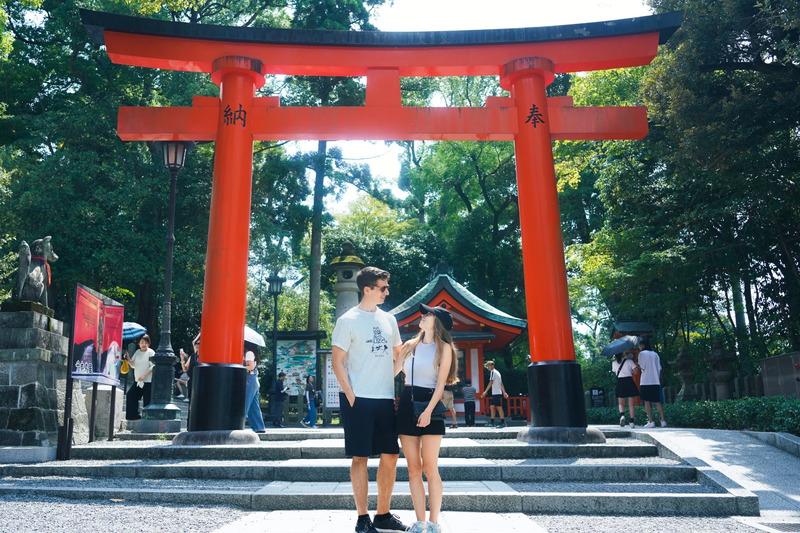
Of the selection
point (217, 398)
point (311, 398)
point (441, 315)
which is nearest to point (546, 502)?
point (441, 315)

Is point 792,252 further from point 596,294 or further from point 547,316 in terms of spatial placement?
point 596,294

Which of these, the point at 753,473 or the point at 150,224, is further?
the point at 150,224

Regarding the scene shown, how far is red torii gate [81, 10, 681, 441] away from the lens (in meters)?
9.19

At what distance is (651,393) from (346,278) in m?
13.0

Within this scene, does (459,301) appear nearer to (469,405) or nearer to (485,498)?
(469,405)

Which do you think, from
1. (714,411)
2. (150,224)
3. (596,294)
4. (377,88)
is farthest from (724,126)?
(150,224)

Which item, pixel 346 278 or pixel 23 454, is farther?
pixel 346 278

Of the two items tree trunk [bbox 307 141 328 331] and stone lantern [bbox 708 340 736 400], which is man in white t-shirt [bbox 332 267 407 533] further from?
tree trunk [bbox 307 141 328 331]

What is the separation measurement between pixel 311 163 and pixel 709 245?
16.0 m

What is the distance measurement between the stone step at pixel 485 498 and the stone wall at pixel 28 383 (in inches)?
89.1

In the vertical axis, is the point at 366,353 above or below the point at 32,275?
below

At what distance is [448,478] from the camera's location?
6.46 m

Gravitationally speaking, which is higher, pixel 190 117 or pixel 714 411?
pixel 190 117

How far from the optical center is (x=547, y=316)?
9023mm
